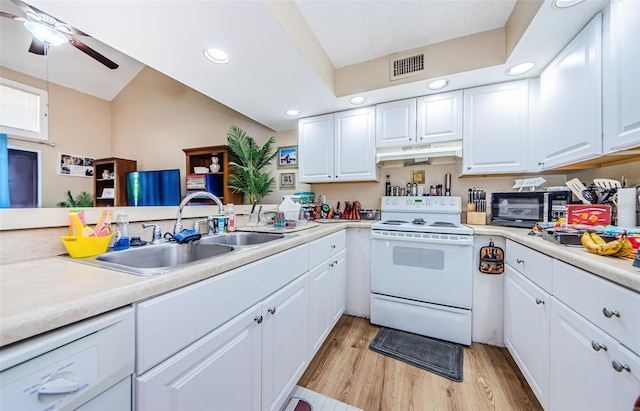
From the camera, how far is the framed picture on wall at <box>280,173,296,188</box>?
2.84 m

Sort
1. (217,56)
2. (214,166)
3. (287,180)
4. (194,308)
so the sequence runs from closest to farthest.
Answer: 1. (194,308)
2. (217,56)
3. (287,180)
4. (214,166)

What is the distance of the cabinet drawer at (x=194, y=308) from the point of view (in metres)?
0.57

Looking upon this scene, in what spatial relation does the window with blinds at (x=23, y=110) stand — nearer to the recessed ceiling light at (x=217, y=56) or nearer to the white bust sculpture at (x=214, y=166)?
the white bust sculpture at (x=214, y=166)

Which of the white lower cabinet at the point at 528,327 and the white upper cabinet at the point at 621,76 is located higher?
the white upper cabinet at the point at 621,76

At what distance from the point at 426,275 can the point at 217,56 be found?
223cm

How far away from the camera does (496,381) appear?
1391 mm

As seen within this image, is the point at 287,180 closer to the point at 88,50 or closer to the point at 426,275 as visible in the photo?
the point at 426,275

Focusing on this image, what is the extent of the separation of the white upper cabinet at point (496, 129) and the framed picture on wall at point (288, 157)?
Answer: 71.8 inches

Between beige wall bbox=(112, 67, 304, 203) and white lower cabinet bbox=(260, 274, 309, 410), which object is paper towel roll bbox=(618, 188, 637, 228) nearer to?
white lower cabinet bbox=(260, 274, 309, 410)

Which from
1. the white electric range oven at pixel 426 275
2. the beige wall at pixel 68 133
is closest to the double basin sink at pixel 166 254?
the white electric range oven at pixel 426 275

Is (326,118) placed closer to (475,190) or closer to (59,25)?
(475,190)

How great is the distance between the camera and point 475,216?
202cm

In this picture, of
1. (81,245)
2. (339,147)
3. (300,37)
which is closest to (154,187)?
(339,147)

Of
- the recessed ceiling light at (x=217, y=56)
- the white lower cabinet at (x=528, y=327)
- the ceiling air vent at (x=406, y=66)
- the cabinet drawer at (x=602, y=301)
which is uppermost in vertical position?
the ceiling air vent at (x=406, y=66)
